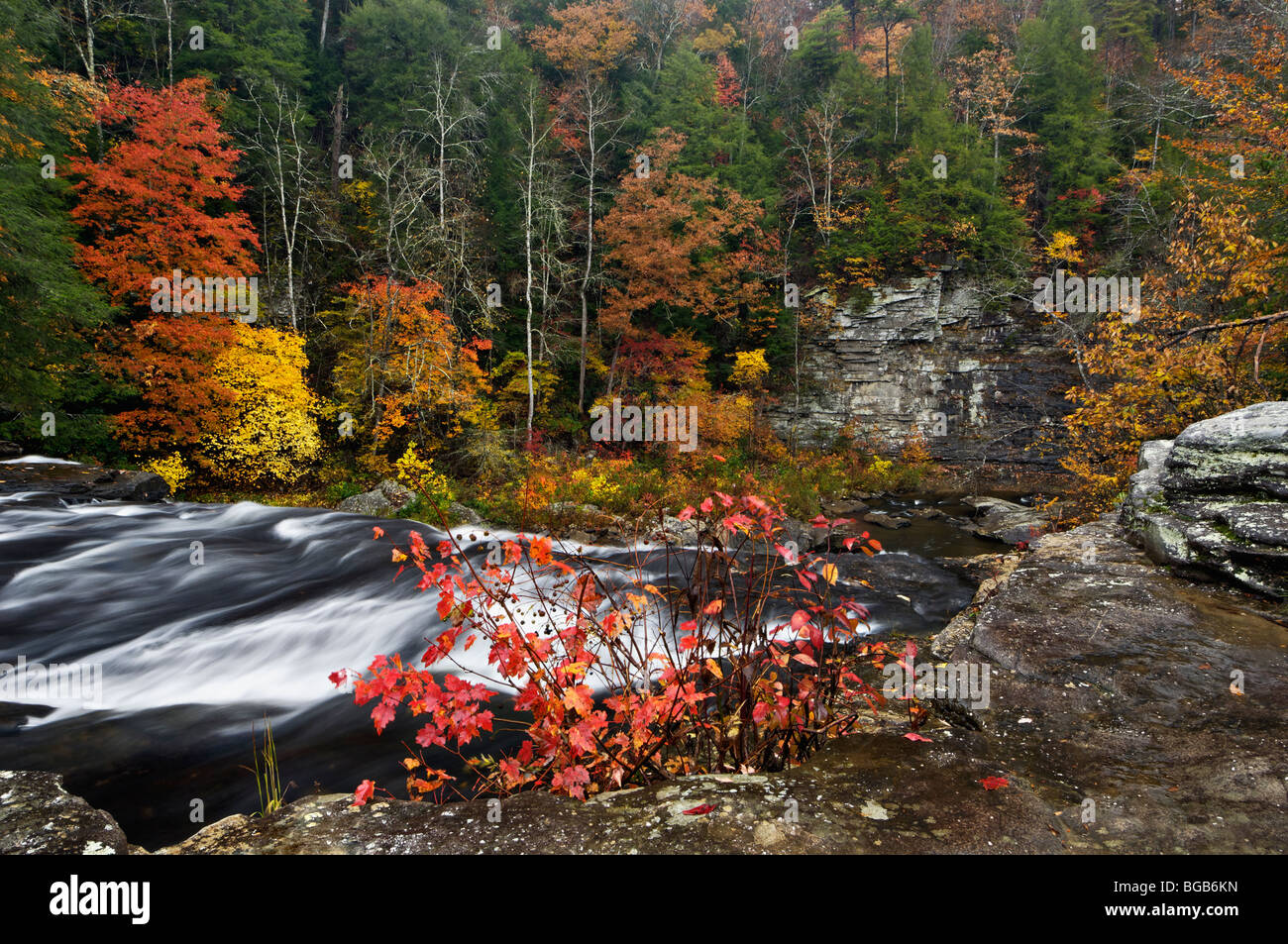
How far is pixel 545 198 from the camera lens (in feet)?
57.1

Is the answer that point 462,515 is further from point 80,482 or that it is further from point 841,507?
point 841,507

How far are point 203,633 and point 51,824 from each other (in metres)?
4.97

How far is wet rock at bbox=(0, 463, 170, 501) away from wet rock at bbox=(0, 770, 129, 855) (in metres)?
11.4

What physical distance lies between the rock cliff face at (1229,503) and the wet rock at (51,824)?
7.41 meters

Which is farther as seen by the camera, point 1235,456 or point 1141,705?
point 1235,456

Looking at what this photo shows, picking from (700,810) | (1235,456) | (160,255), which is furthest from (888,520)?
(160,255)

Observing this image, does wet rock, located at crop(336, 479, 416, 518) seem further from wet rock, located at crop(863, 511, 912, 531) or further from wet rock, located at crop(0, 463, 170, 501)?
wet rock, located at crop(863, 511, 912, 531)

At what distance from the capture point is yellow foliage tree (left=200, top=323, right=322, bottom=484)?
14141 millimetres

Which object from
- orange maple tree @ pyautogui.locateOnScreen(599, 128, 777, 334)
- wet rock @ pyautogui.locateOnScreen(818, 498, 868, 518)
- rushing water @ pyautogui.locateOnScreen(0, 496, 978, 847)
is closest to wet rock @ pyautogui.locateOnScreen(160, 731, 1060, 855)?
rushing water @ pyautogui.locateOnScreen(0, 496, 978, 847)

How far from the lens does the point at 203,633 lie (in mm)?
6418

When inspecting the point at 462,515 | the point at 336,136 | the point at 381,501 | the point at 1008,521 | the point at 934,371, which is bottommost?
the point at 1008,521

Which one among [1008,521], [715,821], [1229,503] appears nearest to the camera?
[715,821]

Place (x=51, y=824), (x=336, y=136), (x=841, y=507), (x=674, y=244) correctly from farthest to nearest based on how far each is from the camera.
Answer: (x=336, y=136) < (x=674, y=244) < (x=841, y=507) < (x=51, y=824)
